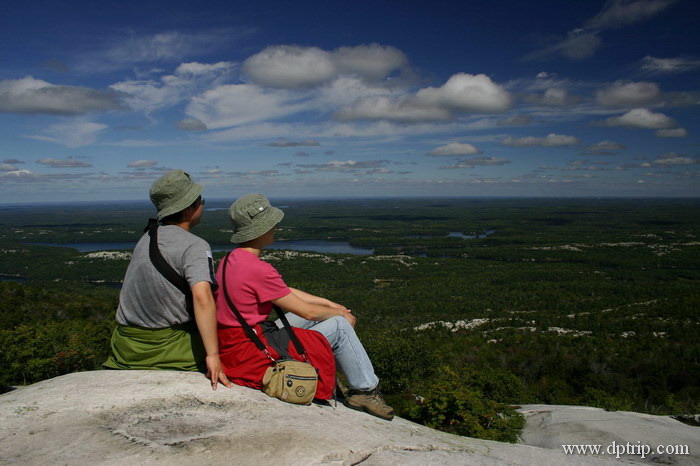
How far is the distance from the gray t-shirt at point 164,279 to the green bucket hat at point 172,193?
0.76 feet

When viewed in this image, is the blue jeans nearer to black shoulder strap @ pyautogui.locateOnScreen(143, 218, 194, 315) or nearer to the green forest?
black shoulder strap @ pyautogui.locateOnScreen(143, 218, 194, 315)

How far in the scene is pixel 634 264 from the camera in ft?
404

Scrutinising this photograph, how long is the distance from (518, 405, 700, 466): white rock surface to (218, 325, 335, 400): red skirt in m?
5.72

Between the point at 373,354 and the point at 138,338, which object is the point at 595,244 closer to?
the point at 373,354

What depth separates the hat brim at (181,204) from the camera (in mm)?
4719

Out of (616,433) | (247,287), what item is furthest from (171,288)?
(616,433)

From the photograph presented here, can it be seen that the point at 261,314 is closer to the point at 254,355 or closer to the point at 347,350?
the point at 254,355

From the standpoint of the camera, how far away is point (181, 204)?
4.77m

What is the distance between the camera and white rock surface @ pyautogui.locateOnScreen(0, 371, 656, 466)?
12.0 feet

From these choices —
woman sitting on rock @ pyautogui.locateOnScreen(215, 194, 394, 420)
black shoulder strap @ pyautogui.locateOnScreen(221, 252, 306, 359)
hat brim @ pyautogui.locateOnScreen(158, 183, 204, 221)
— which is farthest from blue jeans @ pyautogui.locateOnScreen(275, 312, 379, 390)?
hat brim @ pyautogui.locateOnScreen(158, 183, 204, 221)

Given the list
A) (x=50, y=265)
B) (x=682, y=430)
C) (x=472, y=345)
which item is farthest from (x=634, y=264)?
(x=50, y=265)

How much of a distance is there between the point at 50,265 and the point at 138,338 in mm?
Answer: 145009

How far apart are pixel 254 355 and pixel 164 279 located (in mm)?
1405

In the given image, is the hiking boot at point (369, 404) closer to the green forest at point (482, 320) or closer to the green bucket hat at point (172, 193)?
the green bucket hat at point (172, 193)
